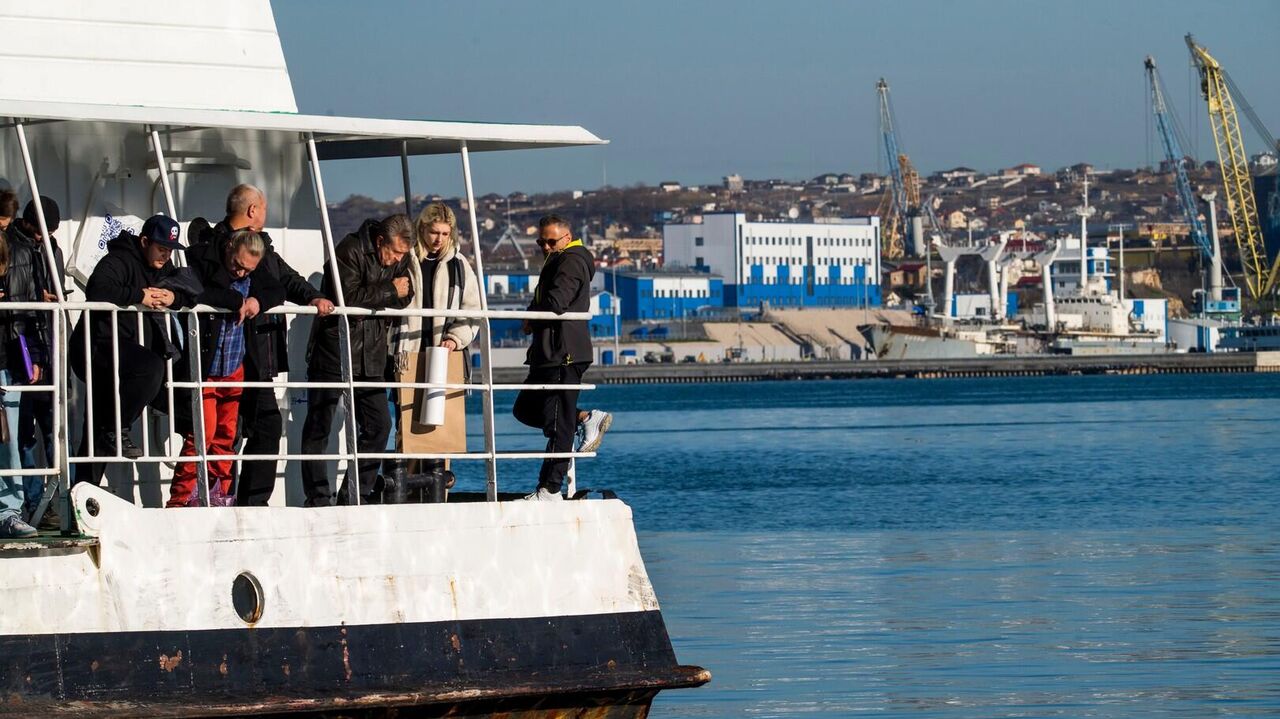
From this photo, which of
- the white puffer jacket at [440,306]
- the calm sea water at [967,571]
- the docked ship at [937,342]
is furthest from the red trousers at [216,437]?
the docked ship at [937,342]

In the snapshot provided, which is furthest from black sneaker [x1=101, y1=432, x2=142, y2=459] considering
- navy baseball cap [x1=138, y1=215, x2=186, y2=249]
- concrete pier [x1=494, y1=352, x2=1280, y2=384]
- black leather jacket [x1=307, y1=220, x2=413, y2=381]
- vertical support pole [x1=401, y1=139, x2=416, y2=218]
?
concrete pier [x1=494, y1=352, x2=1280, y2=384]

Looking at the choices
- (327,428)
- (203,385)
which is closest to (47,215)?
(203,385)

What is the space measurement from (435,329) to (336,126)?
3.90 ft

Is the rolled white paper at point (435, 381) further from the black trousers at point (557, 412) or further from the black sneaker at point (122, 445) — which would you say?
the black sneaker at point (122, 445)

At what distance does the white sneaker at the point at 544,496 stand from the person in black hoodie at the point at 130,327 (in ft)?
6.39

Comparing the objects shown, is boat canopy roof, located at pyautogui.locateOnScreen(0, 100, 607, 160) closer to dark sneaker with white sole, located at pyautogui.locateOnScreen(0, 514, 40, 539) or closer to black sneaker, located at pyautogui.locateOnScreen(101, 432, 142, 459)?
black sneaker, located at pyautogui.locateOnScreen(101, 432, 142, 459)

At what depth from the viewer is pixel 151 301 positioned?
27.1 feet

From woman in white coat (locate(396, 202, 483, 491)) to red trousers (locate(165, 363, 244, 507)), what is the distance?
3.04 ft

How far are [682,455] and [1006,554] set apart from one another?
28353 mm

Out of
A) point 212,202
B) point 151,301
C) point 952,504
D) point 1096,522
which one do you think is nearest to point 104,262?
point 151,301

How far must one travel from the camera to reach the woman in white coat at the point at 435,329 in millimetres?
9391

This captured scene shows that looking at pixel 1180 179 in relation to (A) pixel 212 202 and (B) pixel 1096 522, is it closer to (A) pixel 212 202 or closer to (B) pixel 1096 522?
(B) pixel 1096 522

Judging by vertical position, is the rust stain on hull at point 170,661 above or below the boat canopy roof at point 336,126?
below

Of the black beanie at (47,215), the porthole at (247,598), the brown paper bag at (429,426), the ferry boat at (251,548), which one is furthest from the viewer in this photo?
the brown paper bag at (429,426)
